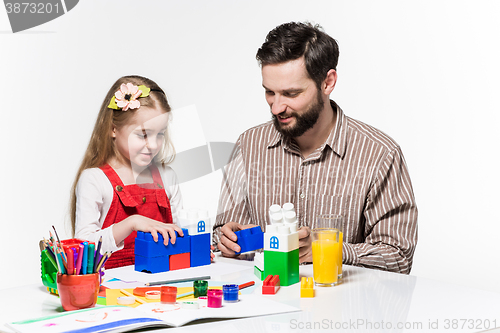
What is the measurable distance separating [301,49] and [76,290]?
1159 mm

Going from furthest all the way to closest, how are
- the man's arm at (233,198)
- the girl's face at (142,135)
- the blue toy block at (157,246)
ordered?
the man's arm at (233,198), the girl's face at (142,135), the blue toy block at (157,246)

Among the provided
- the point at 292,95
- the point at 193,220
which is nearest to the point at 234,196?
the point at 292,95

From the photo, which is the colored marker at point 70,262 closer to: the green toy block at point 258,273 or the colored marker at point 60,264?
the colored marker at point 60,264

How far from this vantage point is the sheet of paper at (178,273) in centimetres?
138

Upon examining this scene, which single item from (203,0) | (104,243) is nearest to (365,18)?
(203,0)

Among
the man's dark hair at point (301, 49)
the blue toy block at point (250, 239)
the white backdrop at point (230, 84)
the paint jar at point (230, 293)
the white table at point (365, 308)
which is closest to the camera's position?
the white table at point (365, 308)

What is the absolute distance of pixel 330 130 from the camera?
202cm

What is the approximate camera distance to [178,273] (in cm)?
143

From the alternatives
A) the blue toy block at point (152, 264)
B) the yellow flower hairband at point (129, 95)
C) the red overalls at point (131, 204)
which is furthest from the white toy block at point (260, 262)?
the yellow flower hairband at point (129, 95)

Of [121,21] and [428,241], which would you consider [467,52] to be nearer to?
[428,241]

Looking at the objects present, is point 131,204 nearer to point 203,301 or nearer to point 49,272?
point 49,272

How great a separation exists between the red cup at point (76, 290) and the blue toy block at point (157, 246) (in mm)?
292

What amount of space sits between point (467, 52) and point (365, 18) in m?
0.60

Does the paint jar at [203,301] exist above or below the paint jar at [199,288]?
below
